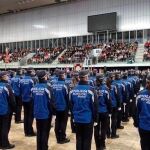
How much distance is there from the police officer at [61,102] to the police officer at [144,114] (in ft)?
10.0

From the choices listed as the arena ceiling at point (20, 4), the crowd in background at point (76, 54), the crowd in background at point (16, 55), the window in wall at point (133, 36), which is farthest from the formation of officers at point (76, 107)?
the crowd in background at point (16, 55)

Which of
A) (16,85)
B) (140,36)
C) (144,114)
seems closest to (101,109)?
(144,114)

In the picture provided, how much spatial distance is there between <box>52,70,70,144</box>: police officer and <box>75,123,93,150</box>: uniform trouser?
194 centimetres

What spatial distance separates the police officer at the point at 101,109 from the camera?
23.7ft

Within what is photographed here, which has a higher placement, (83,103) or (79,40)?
(79,40)

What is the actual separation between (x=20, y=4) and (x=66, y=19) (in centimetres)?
605

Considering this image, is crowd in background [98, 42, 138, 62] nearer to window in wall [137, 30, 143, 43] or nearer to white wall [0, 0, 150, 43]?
window in wall [137, 30, 143, 43]

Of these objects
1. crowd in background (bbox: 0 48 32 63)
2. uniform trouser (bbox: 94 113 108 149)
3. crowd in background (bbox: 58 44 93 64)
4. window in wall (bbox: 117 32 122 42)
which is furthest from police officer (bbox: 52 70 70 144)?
crowd in background (bbox: 0 48 32 63)

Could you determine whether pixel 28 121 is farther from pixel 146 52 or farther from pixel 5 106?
pixel 146 52

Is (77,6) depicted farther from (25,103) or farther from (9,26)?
(25,103)

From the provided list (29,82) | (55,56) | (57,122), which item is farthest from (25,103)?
(55,56)

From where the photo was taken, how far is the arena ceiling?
123ft

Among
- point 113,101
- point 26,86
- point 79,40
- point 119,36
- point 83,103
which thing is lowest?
point 113,101

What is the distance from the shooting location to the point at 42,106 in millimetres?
6914
